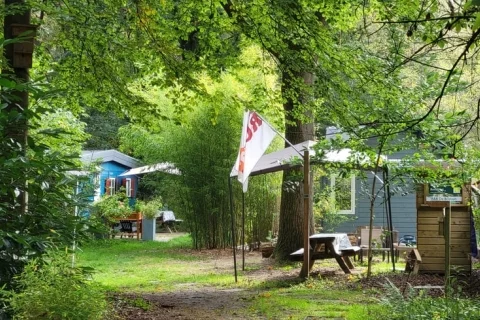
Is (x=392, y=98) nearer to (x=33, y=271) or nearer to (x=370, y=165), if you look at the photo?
(x=370, y=165)

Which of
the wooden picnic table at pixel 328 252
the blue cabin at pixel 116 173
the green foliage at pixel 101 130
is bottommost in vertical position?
the wooden picnic table at pixel 328 252

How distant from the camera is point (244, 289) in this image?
9.93m

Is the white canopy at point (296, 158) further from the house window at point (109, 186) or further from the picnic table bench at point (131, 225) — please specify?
the house window at point (109, 186)

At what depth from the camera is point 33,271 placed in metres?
4.59

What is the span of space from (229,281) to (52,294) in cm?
679

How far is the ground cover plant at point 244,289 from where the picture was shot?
7.25 metres

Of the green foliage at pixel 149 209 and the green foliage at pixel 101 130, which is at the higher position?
the green foliage at pixel 101 130

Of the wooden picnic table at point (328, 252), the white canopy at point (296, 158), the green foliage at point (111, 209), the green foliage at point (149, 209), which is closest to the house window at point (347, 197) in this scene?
the green foliage at point (149, 209)

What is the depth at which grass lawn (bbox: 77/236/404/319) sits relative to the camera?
7.54 m

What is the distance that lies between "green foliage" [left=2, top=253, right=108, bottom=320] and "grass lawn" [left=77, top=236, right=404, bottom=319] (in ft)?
3.54

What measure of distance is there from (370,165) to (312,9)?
7.69 ft

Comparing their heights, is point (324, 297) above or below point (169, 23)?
below

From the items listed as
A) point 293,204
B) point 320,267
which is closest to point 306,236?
point 320,267

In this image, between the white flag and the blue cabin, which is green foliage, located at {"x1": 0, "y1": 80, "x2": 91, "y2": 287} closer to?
the white flag
